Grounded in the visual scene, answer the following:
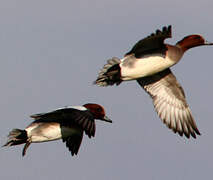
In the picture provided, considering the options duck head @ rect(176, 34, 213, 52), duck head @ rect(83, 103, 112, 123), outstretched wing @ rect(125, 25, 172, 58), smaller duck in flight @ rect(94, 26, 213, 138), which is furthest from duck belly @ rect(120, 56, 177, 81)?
duck head @ rect(83, 103, 112, 123)

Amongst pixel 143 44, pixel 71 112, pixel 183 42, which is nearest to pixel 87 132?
→ pixel 71 112

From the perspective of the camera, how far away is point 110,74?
16391 millimetres

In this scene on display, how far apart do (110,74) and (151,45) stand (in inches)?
37.6

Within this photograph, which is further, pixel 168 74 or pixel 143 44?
pixel 168 74

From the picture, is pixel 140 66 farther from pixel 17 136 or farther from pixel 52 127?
pixel 17 136

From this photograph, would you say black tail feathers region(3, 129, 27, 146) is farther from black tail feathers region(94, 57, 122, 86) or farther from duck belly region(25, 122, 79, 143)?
black tail feathers region(94, 57, 122, 86)

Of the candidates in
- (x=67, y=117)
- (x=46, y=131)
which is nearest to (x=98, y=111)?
(x=67, y=117)

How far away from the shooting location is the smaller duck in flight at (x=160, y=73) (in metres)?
16.2

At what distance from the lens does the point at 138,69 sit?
16.2m

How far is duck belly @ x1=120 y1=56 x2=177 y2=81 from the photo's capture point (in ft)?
53.3

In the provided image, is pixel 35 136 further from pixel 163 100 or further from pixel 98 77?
pixel 163 100

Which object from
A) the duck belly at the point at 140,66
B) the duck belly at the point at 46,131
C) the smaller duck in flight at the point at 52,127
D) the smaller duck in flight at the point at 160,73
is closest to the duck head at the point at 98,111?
the smaller duck in flight at the point at 52,127

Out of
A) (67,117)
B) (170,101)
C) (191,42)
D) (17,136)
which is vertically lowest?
(17,136)

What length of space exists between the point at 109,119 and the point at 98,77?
48.3 inches
